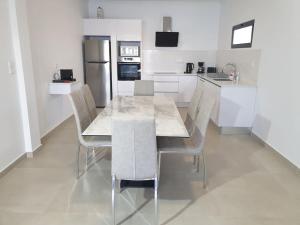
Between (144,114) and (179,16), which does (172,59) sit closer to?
(179,16)

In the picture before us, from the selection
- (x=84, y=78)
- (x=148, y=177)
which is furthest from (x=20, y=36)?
(x=84, y=78)

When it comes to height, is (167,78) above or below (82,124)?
above

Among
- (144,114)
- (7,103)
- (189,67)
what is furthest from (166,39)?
(7,103)

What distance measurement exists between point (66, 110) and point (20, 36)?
2015 millimetres

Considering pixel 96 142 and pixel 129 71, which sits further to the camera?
pixel 129 71

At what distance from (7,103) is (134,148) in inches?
68.4

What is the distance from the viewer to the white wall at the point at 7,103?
246cm

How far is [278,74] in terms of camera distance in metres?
3.06

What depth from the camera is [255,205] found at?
6.82 ft

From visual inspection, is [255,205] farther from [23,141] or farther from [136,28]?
[136,28]

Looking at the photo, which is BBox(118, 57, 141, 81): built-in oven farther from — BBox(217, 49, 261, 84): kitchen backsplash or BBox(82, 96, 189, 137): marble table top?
BBox(82, 96, 189, 137): marble table top

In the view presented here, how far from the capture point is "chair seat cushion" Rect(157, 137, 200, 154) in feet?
7.04

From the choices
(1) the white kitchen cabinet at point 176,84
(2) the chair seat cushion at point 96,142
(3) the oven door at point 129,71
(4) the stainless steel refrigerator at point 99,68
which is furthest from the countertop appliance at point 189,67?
(2) the chair seat cushion at point 96,142

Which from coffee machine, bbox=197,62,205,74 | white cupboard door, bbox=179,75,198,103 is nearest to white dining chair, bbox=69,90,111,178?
white cupboard door, bbox=179,75,198,103
